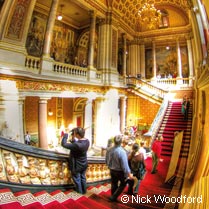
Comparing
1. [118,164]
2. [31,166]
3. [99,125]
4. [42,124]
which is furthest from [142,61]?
[31,166]

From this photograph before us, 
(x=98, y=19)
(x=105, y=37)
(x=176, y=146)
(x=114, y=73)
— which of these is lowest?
(x=176, y=146)

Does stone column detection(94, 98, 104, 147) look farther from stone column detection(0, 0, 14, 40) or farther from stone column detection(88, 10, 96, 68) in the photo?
stone column detection(0, 0, 14, 40)

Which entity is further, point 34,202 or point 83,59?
point 83,59

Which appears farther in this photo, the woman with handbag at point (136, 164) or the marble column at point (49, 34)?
the marble column at point (49, 34)

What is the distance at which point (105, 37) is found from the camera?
13188 millimetres

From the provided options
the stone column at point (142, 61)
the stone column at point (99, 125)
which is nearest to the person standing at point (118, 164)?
the stone column at point (99, 125)

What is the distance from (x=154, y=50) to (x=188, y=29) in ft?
11.1

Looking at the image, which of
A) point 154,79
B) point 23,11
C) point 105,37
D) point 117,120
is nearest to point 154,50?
point 154,79

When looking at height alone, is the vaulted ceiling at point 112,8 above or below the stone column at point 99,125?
above

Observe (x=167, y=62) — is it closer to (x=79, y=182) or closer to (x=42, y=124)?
(x=42, y=124)

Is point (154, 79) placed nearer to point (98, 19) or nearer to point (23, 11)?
point (98, 19)

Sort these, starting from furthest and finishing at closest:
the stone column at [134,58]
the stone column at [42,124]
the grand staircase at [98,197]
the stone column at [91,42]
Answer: the stone column at [134,58] < the stone column at [91,42] < the stone column at [42,124] < the grand staircase at [98,197]

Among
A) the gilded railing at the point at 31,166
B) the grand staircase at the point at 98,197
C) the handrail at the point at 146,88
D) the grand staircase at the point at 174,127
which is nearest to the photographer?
the grand staircase at the point at 98,197

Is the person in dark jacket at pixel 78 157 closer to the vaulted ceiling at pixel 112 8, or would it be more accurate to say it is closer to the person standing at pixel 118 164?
the person standing at pixel 118 164
